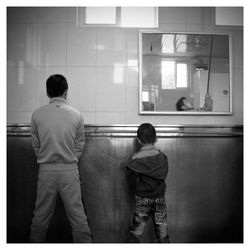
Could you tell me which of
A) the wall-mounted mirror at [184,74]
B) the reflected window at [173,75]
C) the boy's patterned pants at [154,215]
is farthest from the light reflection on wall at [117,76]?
the boy's patterned pants at [154,215]

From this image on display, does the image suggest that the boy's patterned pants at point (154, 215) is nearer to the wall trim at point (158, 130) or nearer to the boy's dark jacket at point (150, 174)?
the boy's dark jacket at point (150, 174)

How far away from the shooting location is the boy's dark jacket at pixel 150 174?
1972 millimetres

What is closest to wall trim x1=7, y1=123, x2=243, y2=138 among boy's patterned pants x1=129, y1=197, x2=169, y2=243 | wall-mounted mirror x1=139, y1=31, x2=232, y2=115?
wall-mounted mirror x1=139, y1=31, x2=232, y2=115

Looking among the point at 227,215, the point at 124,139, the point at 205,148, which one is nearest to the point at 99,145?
the point at 124,139

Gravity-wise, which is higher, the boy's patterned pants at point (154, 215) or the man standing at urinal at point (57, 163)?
the man standing at urinal at point (57, 163)

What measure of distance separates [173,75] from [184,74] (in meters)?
0.10

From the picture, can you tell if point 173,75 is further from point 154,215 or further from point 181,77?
point 154,215

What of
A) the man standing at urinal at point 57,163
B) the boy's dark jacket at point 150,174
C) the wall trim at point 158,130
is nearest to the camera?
the man standing at urinal at point 57,163

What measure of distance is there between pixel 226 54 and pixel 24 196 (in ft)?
7.54

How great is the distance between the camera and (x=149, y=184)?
1981 millimetres

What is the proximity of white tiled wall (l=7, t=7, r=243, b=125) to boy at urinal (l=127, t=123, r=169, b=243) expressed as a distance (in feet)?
1.58

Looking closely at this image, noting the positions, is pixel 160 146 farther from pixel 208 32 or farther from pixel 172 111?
pixel 208 32

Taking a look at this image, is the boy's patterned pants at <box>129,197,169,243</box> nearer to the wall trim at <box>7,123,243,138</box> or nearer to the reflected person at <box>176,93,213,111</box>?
the wall trim at <box>7,123,243,138</box>

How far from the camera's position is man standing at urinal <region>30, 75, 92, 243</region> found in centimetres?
183
